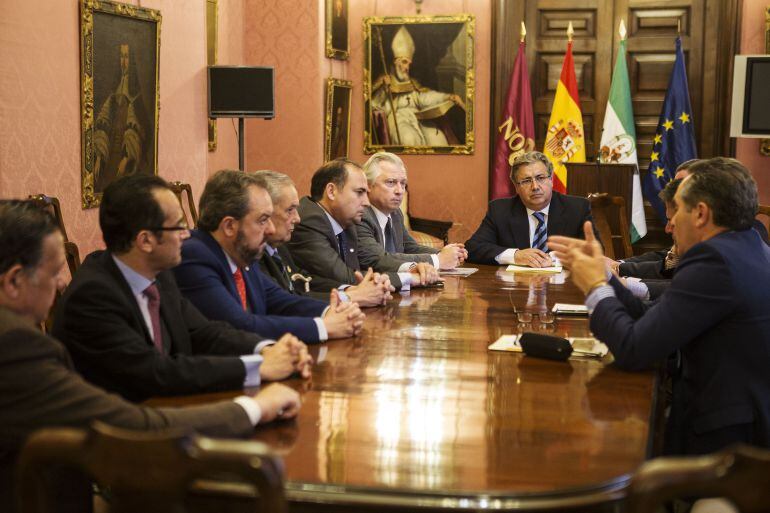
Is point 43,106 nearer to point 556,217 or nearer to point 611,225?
point 556,217

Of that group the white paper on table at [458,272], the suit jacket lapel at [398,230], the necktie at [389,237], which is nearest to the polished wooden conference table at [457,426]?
the white paper on table at [458,272]

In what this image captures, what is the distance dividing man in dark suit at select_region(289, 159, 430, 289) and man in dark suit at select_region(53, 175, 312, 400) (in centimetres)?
164

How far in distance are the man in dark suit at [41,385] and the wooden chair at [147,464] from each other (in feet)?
1.25

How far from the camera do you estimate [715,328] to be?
117 inches

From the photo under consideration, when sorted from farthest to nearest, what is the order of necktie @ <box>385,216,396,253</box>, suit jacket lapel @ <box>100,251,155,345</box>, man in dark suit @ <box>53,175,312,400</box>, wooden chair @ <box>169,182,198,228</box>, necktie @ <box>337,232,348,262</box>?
wooden chair @ <box>169,182,198,228</box>
necktie @ <box>385,216,396,253</box>
necktie @ <box>337,232,348,262</box>
suit jacket lapel @ <box>100,251,155,345</box>
man in dark suit @ <box>53,175,312,400</box>

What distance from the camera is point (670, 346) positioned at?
9.52ft

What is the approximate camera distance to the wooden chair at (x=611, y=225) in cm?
660

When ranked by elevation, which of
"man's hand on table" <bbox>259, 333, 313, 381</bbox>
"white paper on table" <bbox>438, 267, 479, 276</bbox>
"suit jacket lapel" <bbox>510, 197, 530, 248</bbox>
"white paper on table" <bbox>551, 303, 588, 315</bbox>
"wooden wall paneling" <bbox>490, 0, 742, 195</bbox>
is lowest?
"white paper on table" <bbox>438, 267, 479, 276</bbox>

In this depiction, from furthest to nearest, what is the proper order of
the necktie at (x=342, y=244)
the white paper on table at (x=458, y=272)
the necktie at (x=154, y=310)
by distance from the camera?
the white paper on table at (x=458, y=272), the necktie at (x=342, y=244), the necktie at (x=154, y=310)

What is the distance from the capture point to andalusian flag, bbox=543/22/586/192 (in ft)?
29.1

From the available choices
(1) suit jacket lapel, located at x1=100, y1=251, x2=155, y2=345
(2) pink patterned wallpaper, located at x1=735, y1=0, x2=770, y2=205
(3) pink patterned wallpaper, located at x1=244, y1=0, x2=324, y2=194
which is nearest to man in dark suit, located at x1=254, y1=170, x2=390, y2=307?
(1) suit jacket lapel, located at x1=100, y1=251, x2=155, y2=345

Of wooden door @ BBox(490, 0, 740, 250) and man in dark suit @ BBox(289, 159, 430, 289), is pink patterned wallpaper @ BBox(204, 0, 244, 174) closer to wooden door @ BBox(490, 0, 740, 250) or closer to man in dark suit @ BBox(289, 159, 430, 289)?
wooden door @ BBox(490, 0, 740, 250)

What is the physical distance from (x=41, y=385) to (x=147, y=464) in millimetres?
Result: 567

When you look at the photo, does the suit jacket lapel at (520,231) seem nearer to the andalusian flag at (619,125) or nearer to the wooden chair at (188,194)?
the wooden chair at (188,194)
